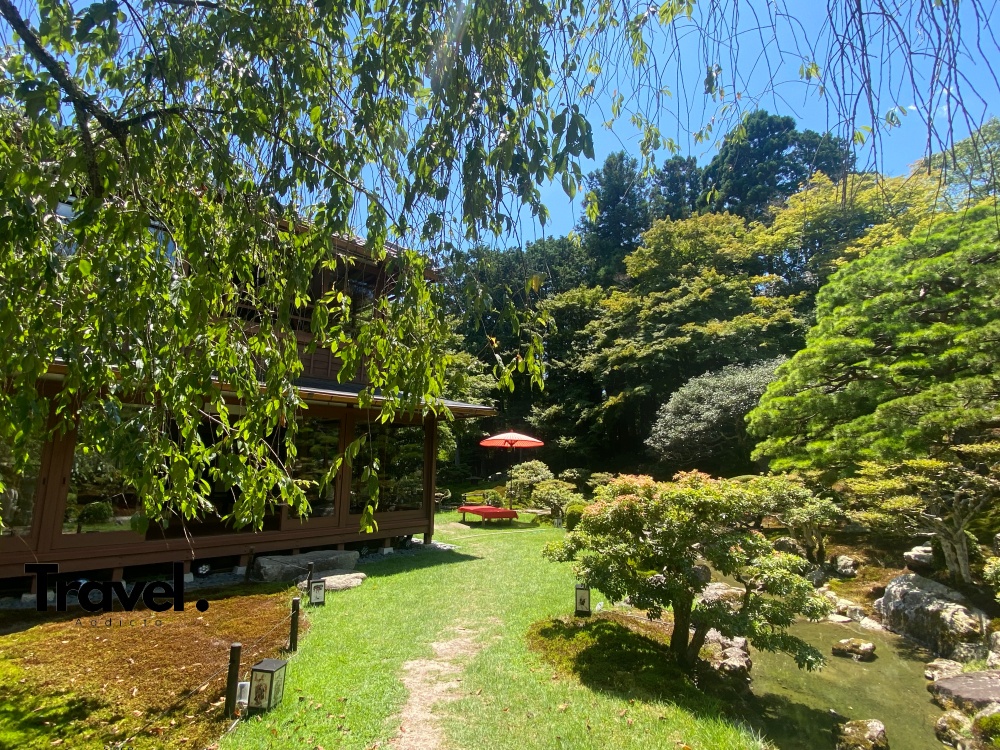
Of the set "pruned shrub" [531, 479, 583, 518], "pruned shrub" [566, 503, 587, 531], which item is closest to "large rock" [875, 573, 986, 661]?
"pruned shrub" [566, 503, 587, 531]

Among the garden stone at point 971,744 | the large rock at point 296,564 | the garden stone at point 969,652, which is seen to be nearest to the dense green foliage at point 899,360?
the garden stone at point 969,652

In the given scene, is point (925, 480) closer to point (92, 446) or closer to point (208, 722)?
point (208, 722)

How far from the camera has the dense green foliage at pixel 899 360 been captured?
23.9 ft

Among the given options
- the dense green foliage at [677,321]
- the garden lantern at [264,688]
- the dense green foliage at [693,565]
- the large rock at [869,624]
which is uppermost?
the dense green foliage at [677,321]

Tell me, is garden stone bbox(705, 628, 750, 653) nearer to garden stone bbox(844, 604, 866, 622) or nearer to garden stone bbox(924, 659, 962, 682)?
garden stone bbox(924, 659, 962, 682)

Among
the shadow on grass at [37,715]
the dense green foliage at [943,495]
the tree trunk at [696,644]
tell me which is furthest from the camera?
the dense green foliage at [943,495]

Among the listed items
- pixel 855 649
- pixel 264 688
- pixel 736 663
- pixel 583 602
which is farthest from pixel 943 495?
pixel 264 688

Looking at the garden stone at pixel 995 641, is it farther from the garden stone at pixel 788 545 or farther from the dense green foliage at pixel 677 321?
the dense green foliage at pixel 677 321

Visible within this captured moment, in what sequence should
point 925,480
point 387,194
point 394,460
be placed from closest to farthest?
1. point 387,194
2. point 925,480
3. point 394,460

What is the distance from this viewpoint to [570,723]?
11.7 ft

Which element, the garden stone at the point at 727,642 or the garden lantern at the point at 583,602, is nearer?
the garden stone at the point at 727,642

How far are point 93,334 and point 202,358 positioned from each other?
0.40m

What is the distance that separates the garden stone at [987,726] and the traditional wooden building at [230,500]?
485 cm

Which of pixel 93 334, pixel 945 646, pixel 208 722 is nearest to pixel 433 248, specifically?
pixel 93 334
